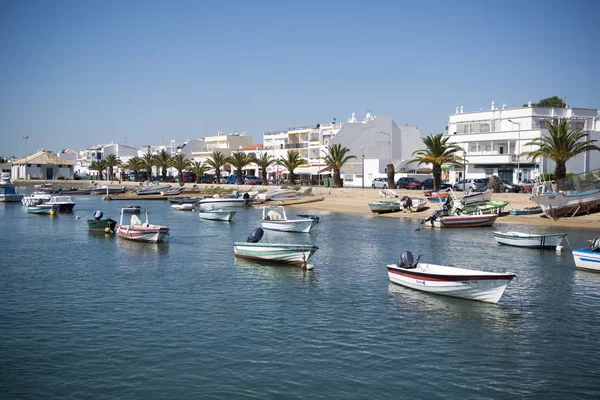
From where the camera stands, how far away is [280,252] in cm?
3341

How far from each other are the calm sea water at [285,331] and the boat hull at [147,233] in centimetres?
526

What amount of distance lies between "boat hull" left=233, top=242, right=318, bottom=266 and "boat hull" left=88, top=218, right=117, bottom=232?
19.3 meters

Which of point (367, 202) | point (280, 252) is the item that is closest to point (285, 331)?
point (280, 252)

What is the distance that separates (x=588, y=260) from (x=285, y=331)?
1900 centimetres

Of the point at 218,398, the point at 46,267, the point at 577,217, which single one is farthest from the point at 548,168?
the point at 218,398

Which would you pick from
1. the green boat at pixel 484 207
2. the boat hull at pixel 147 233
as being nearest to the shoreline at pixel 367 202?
the green boat at pixel 484 207

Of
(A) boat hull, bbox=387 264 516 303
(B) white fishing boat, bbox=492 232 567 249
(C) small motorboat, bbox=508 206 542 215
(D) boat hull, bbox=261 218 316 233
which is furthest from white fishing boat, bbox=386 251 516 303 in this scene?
(C) small motorboat, bbox=508 206 542 215

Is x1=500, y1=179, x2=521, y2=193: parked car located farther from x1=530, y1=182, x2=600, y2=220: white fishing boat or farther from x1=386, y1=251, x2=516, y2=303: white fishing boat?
x1=386, y1=251, x2=516, y2=303: white fishing boat

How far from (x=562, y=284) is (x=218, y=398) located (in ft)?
66.1

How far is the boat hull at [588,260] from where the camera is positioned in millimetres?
31250

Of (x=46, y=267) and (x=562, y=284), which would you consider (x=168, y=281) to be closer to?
(x=46, y=267)

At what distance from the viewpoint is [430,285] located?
85.7 feet

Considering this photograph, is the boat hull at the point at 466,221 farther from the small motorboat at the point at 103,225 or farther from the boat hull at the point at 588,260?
the small motorboat at the point at 103,225

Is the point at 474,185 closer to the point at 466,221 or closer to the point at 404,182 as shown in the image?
the point at 404,182
